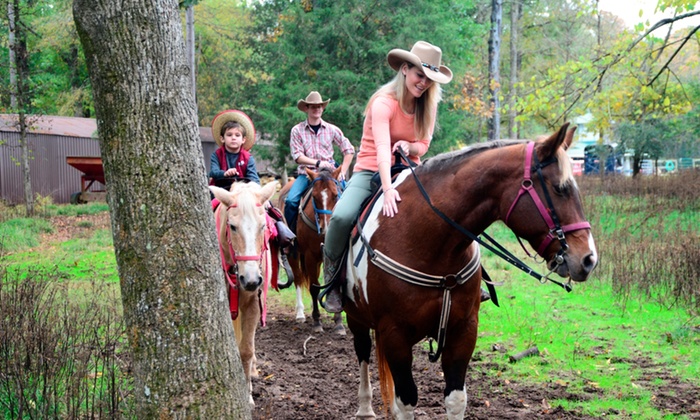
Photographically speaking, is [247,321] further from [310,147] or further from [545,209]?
[310,147]

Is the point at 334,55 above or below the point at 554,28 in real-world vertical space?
below

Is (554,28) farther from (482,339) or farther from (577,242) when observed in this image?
(577,242)

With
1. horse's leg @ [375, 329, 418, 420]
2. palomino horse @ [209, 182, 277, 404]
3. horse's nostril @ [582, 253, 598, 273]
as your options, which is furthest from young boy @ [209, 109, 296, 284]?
horse's nostril @ [582, 253, 598, 273]

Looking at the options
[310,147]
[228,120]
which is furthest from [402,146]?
→ [310,147]

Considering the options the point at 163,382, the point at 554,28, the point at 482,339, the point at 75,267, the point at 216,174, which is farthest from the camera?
the point at 554,28

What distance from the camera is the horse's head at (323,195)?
25.9ft

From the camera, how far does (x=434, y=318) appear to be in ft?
12.5

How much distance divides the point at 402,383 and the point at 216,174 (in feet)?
11.7

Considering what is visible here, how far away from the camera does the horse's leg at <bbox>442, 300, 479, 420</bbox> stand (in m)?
3.84

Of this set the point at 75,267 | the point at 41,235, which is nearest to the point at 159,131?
the point at 75,267

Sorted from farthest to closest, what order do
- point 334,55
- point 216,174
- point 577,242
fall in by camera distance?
point 334,55 < point 216,174 < point 577,242

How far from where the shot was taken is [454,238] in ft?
12.4

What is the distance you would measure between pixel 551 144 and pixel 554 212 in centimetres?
39

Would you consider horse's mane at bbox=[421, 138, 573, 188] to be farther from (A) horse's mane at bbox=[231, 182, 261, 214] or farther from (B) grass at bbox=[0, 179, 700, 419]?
(B) grass at bbox=[0, 179, 700, 419]
